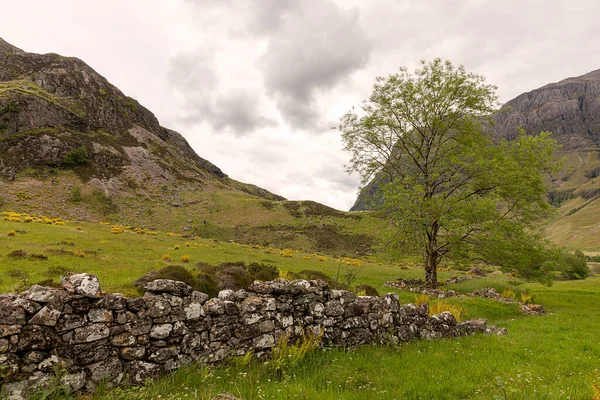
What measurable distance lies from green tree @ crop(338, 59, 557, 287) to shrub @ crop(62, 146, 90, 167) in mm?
84661

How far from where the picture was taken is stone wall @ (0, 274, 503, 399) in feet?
16.9

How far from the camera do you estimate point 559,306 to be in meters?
20.2

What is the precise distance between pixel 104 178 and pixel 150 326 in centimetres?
8932

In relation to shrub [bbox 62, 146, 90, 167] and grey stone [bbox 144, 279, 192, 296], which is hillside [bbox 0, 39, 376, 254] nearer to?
shrub [bbox 62, 146, 90, 167]

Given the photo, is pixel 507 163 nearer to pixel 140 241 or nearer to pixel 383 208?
pixel 383 208

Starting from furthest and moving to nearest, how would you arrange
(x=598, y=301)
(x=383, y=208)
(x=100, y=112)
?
(x=100, y=112)
(x=383, y=208)
(x=598, y=301)

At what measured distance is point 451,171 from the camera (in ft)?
73.3

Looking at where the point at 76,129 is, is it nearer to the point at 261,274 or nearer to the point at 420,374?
the point at 261,274

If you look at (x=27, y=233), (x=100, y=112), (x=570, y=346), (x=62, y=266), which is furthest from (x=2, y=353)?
(x=100, y=112)

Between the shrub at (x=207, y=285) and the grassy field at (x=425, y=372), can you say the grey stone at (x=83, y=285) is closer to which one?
the grassy field at (x=425, y=372)

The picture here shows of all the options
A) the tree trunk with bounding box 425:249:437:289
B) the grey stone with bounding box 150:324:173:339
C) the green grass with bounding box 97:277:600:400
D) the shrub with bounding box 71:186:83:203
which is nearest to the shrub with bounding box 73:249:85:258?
the grey stone with bounding box 150:324:173:339

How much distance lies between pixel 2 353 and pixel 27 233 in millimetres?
27684

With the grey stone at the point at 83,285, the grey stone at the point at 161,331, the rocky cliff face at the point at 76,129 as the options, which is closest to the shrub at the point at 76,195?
the rocky cliff face at the point at 76,129

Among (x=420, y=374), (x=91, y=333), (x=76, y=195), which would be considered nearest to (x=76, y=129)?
(x=76, y=195)
